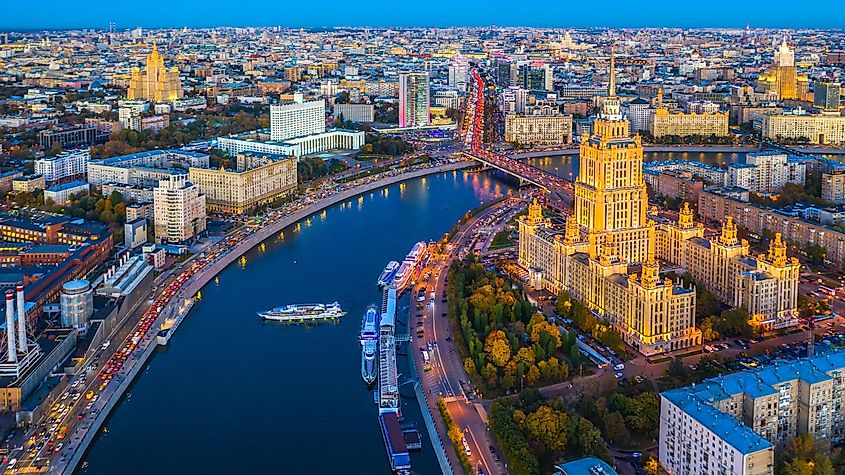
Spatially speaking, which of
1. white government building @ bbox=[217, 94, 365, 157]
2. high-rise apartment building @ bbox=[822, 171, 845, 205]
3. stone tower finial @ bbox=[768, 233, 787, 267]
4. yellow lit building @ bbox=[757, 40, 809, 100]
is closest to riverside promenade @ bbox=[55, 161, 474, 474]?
white government building @ bbox=[217, 94, 365, 157]

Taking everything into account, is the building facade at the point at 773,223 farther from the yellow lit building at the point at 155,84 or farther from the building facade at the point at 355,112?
the yellow lit building at the point at 155,84

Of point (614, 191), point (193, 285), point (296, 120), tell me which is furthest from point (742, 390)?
point (296, 120)

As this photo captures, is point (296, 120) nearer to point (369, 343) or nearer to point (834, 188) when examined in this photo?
point (834, 188)

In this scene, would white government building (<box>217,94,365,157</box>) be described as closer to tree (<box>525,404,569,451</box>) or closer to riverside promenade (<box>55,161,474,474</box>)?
riverside promenade (<box>55,161,474,474</box>)

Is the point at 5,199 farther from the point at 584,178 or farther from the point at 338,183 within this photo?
the point at 584,178

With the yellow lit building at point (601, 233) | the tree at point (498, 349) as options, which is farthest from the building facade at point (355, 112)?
the tree at point (498, 349)

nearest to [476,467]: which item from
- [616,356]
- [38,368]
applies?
[616,356]
